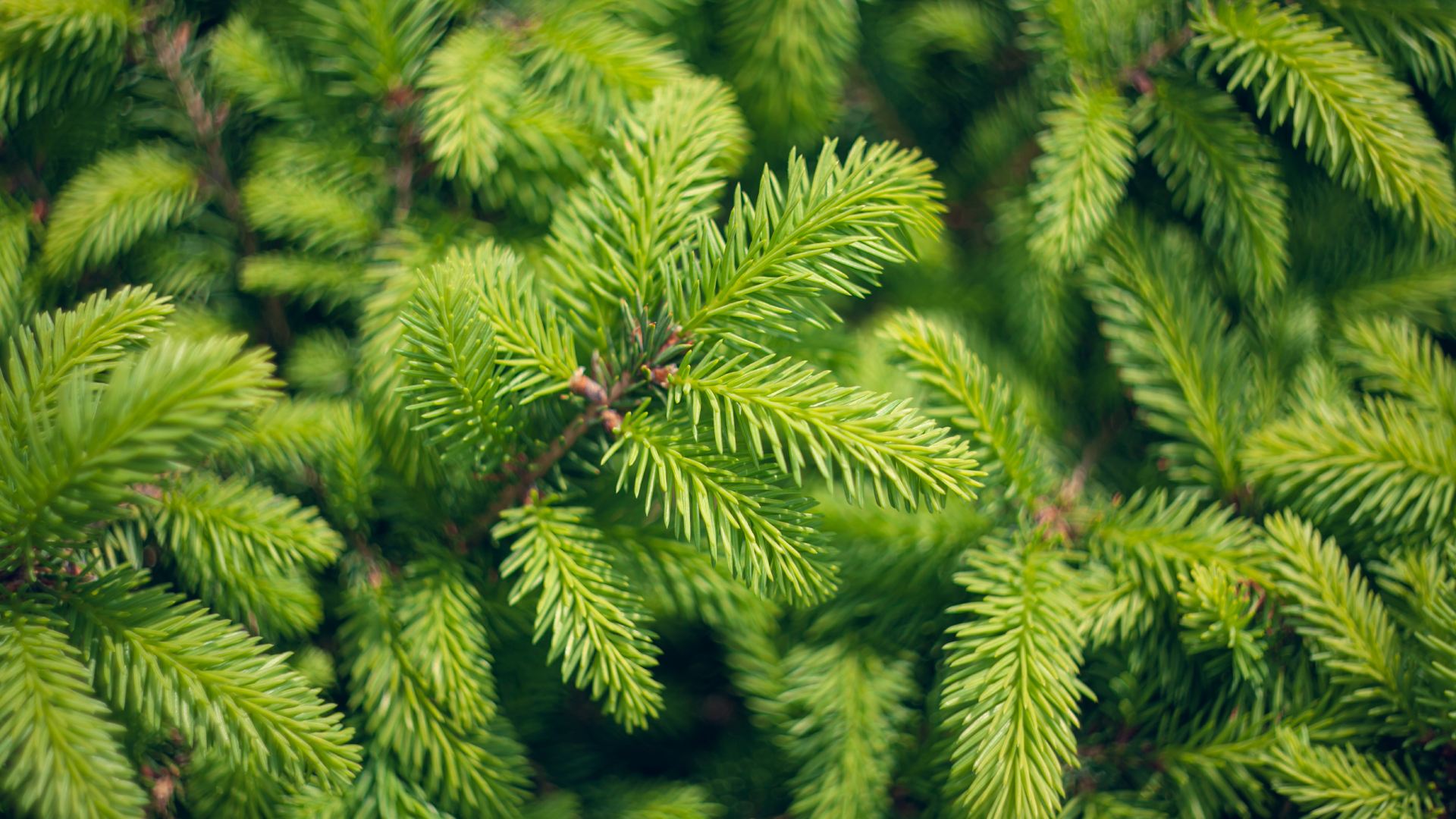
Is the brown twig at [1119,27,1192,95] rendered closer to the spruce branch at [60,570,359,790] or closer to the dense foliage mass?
the dense foliage mass

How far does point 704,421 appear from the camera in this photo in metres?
0.53

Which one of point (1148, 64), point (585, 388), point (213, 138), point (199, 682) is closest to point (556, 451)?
point (585, 388)

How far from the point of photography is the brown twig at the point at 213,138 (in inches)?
26.2

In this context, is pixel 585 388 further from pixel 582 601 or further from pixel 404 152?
pixel 404 152

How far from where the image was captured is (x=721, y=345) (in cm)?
53

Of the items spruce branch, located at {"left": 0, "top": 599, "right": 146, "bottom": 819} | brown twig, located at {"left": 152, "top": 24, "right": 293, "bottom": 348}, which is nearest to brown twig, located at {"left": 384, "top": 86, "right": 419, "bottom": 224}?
brown twig, located at {"left": 152, "top": 24, "right": 293, "bottom": 348}

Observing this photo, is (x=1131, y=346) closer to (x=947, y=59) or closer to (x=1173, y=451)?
(x=1173, y=451)

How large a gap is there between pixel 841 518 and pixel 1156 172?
1.48ft

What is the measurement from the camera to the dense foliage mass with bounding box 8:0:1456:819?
0.49 meters

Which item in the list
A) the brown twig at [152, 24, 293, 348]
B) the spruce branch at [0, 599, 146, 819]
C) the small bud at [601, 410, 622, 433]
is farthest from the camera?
the brown twig at [152, 24, 293, 348]

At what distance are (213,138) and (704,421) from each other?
0.49 meters

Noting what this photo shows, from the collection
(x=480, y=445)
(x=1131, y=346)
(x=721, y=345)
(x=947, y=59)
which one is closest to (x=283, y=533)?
(x=480, y=445)

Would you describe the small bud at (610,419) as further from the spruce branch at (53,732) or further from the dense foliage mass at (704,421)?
the spruce branch at (53,732)

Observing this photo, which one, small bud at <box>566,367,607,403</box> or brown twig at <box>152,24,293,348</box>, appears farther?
brown twig at <box>152,24,293,348</box>
